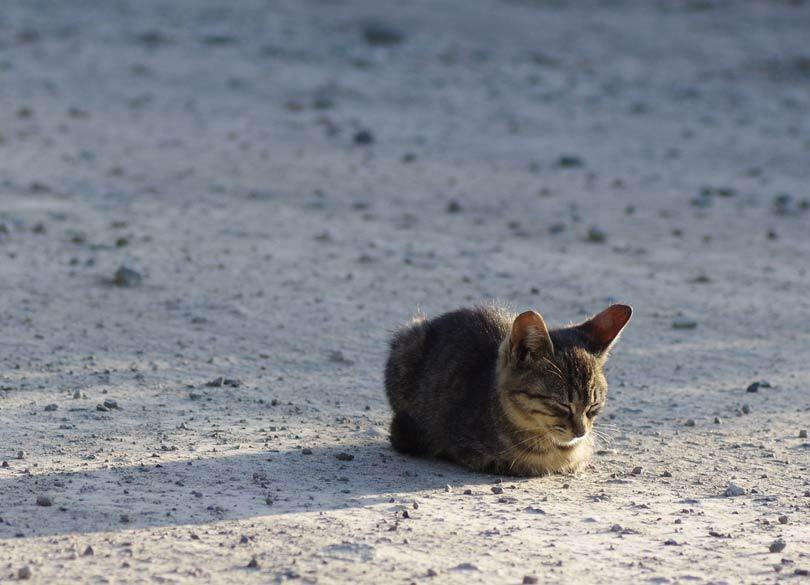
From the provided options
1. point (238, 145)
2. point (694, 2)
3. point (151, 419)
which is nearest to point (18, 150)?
point (238, 145)

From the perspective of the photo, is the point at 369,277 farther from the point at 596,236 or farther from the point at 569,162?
the point at 569,162

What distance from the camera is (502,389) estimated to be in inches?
252

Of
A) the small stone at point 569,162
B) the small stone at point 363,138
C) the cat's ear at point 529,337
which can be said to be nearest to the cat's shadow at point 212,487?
the cat's ear at point 529,337

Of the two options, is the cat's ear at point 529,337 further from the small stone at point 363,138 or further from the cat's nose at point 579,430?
the small stone at point 363,138

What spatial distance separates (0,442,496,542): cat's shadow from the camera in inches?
206

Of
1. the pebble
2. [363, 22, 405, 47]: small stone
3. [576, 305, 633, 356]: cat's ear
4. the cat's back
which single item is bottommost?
the pebble

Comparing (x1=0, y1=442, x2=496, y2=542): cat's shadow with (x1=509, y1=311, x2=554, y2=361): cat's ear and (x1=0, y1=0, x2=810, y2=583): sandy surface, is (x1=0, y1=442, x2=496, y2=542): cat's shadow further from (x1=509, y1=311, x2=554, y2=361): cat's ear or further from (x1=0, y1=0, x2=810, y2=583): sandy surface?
(x1=509, y1=311, x2=554, y2=361): cat's ear

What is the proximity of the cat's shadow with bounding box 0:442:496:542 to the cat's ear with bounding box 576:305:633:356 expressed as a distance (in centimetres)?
85

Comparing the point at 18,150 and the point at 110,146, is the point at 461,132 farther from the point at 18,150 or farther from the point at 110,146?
the point at 18,150

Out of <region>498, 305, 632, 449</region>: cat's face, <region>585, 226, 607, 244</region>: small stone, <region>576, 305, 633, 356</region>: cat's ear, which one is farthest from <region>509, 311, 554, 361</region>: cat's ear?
<region>585, 226, 607, 244</region>: small stone

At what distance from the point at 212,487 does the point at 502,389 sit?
157 cm

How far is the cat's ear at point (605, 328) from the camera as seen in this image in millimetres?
6449

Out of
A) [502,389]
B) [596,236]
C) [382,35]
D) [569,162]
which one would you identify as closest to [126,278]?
[502,389]

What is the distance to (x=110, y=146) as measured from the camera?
49.1 ft
